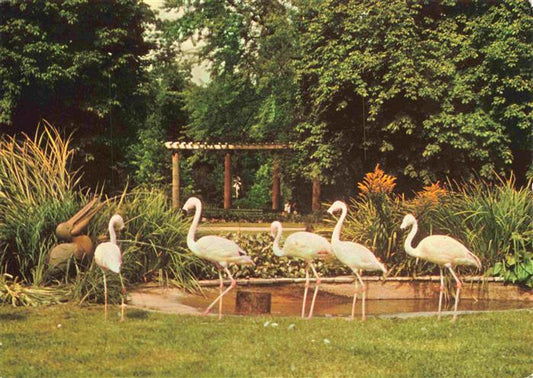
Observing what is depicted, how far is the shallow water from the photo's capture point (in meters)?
8.13

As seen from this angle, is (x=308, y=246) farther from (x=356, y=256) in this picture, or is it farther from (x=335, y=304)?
(x=335, y=304)

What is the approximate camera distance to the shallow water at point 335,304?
8.13m

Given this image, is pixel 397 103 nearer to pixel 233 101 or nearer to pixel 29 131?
pixel 233 101

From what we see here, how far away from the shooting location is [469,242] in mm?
9242

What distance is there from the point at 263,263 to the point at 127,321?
302 cm

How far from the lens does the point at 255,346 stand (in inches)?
235

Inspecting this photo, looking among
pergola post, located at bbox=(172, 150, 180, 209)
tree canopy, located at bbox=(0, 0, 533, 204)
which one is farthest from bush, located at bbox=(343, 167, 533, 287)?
tree canopy, located at bbox=(0, 0, 533, 204)

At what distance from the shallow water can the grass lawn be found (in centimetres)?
101

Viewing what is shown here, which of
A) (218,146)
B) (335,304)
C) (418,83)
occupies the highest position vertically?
(418,83)

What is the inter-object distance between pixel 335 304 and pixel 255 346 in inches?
112

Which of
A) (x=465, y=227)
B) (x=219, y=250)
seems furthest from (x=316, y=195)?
(x=219, y=250)

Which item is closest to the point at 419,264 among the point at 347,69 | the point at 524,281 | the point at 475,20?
the point at 524,281

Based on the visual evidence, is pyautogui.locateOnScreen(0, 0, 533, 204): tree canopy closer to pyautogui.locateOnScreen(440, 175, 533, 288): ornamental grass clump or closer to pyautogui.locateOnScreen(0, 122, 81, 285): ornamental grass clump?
pyautogui.locateOnScreen(0, 122, 81, 285): ornamental grass clump

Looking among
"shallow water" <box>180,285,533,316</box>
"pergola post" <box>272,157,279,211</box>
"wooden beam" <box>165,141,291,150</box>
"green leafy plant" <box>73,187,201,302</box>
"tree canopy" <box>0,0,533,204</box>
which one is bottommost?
"shallow water" <box>180,285,533,316</box>
